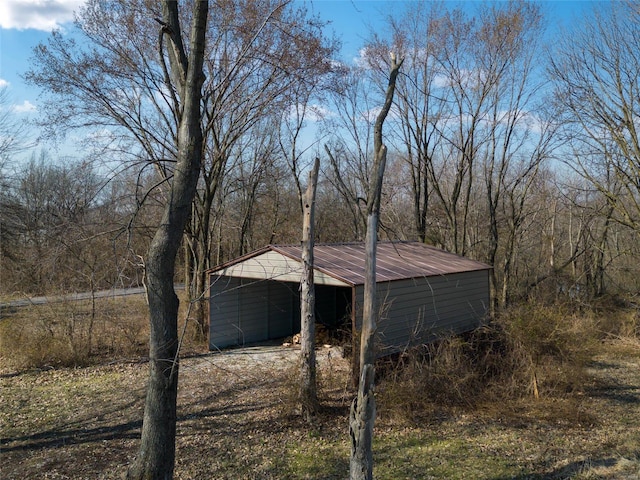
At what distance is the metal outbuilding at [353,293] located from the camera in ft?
31.8

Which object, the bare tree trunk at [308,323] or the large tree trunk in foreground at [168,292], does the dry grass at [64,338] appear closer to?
the bare tree trunk at [308,323]

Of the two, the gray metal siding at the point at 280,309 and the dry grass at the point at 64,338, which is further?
the gray metal siding at the point at 280,309

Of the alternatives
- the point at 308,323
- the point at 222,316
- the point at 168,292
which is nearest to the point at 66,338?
the point at 222,316

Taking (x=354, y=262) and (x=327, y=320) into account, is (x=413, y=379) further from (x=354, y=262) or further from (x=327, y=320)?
(x=327, y=320)

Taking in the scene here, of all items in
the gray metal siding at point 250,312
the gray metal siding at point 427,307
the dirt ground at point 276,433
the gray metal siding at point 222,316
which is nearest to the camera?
the dirt ground at point 276,433

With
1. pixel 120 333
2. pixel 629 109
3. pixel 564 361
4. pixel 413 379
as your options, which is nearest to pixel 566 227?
pixel 629 109

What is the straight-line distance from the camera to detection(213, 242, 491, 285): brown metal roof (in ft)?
31.7

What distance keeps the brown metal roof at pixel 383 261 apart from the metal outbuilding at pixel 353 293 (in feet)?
0.06

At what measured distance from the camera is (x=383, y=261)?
37.0ft

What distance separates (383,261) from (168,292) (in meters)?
7.04

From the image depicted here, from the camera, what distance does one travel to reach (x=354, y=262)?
10656 millimetres

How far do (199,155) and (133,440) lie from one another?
4165mm

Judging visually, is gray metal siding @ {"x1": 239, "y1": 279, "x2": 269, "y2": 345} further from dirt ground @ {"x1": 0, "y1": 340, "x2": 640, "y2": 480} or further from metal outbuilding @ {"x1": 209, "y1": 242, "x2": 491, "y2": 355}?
dirt ground @ {"x1": 0, "y1": 340, "x2": 640, "y2": 480}

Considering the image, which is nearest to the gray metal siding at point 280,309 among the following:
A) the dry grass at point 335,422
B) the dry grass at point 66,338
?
the dry grass at point 66,338
